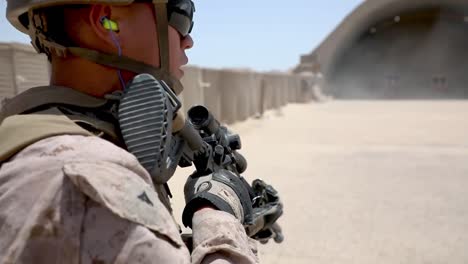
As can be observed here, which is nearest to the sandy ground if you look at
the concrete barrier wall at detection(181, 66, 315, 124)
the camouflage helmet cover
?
the concrete barrier wall at detection(181, 66, 315, 124)

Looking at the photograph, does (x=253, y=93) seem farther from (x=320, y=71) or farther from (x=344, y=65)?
(x=344, y=65)

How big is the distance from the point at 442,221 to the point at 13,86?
3539 mm

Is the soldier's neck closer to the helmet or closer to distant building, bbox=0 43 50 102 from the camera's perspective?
the helmet

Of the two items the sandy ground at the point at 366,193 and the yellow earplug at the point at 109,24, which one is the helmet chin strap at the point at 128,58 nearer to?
the yellow earplug at the point at 109,24

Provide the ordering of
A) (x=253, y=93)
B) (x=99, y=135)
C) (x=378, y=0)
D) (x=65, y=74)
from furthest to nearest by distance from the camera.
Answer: (x=378, y=0), (x=253, y=93), (x=65, y=74), (x=99, y=135)

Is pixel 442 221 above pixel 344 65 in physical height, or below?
above

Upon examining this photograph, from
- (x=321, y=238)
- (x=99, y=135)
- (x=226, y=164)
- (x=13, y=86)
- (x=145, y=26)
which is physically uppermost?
→ (x=145, y=26)

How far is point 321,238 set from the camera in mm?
3459

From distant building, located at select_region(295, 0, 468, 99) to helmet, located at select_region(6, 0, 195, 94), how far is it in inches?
1075

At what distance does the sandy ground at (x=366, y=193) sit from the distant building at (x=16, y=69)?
1.57 m

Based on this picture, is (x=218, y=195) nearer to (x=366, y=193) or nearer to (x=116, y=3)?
(x=116, y=3)

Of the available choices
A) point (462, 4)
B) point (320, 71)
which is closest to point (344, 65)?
point (320, 71)

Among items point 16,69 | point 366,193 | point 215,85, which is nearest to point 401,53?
point 215,85

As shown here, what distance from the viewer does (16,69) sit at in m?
3.54
